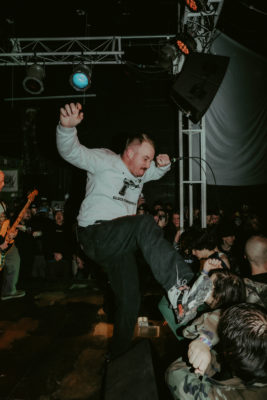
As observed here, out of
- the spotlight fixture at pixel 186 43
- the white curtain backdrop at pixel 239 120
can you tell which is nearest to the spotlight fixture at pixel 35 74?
the spotlight fixture at pixel 186 43

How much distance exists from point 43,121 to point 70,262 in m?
6.30

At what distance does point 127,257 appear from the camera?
7.63ft

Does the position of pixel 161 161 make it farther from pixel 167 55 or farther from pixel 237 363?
pixel 167 55

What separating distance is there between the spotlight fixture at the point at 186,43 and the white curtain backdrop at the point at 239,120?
2.04ft

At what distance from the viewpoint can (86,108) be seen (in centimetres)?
1010

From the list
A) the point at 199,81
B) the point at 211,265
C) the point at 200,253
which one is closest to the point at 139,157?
the point at 211,265

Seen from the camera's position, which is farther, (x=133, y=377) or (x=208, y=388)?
(x=133, y=377)

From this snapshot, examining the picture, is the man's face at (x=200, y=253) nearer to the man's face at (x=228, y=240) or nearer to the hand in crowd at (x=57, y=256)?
the man's face at (x=228, y=240)

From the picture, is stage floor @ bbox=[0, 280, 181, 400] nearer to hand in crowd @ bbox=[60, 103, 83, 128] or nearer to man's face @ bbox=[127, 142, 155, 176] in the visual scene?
man's face @ bbox=[127, 142, 155, 176]

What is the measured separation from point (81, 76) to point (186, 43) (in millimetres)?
2926

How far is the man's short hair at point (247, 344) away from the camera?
3.99 feet

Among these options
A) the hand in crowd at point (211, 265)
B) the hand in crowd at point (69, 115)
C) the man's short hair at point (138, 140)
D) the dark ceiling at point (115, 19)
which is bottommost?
the hand in crowd at point (211, 265)

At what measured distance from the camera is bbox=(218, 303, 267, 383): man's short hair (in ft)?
3.99

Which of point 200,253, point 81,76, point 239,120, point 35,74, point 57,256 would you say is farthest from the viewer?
point 35,74
